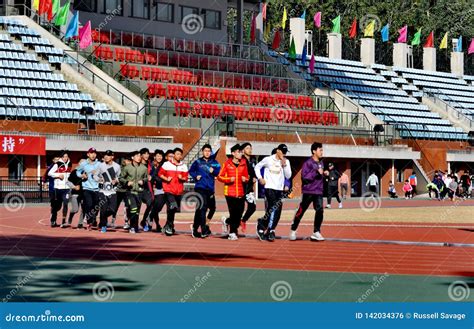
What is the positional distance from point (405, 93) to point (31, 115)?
3684 cm

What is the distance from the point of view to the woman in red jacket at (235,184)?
2570cm

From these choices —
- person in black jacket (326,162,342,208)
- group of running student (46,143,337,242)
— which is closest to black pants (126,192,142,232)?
group of running student (46,143,337,242)

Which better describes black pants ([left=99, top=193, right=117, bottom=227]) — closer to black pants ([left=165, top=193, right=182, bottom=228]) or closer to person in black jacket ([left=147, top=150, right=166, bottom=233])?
person in black jacket ([left=147, top=150, right=166, bottom=233])

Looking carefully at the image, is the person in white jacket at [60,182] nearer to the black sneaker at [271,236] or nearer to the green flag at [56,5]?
the black sneaker at [271,236]

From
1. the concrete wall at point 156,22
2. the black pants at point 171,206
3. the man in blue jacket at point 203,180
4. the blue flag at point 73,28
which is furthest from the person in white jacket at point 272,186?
the concrete wall at point 156,22

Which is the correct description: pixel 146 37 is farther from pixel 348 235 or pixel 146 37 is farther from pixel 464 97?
pixel 348 235

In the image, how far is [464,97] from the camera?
88.1 meters

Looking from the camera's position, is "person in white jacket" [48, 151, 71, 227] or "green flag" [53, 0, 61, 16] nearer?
"person in white jacket" [48, 151, 71, 227]

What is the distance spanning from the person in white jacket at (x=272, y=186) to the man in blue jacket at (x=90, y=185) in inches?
210

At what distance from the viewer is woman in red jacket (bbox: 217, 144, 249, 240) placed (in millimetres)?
25703

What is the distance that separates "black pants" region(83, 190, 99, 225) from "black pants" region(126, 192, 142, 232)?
1134mm

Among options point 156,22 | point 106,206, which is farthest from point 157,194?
point 156,22

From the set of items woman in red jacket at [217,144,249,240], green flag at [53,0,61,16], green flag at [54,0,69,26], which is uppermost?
green flag at [53,0,61,16]

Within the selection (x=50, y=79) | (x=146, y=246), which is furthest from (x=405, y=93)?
(x=146, y=246)
